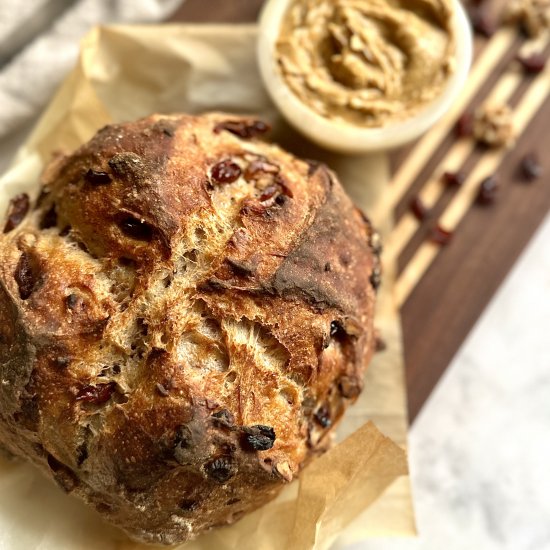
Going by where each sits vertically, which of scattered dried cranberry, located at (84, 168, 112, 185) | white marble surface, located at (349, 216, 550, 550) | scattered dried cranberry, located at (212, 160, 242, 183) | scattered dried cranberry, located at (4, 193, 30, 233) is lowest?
white marble surface, located at (349, 216, 550, 550)

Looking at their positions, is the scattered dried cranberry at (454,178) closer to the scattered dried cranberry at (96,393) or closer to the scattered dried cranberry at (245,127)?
the scattered dried cranberry at (245,127)

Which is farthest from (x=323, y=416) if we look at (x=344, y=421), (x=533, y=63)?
(x=533, y=63)

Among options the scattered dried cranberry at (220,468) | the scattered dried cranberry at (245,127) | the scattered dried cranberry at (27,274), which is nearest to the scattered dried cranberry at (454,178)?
the scattered dried cranberry at (245,127)

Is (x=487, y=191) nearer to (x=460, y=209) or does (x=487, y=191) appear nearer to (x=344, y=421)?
(x=460, y=209)

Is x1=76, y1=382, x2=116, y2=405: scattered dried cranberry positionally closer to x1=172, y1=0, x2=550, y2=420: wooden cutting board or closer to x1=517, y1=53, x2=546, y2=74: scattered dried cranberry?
x1=172, y1=0, x2=550, y2=420: wooden cutting board

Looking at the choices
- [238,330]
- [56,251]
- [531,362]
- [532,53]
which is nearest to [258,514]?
[238,330]

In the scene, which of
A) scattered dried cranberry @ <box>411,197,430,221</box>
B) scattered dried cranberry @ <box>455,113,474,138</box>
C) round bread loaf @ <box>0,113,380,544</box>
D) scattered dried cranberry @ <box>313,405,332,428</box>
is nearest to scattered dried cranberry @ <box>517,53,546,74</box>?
scattered dried cranberry @ <box>455,113,474,138</box>
